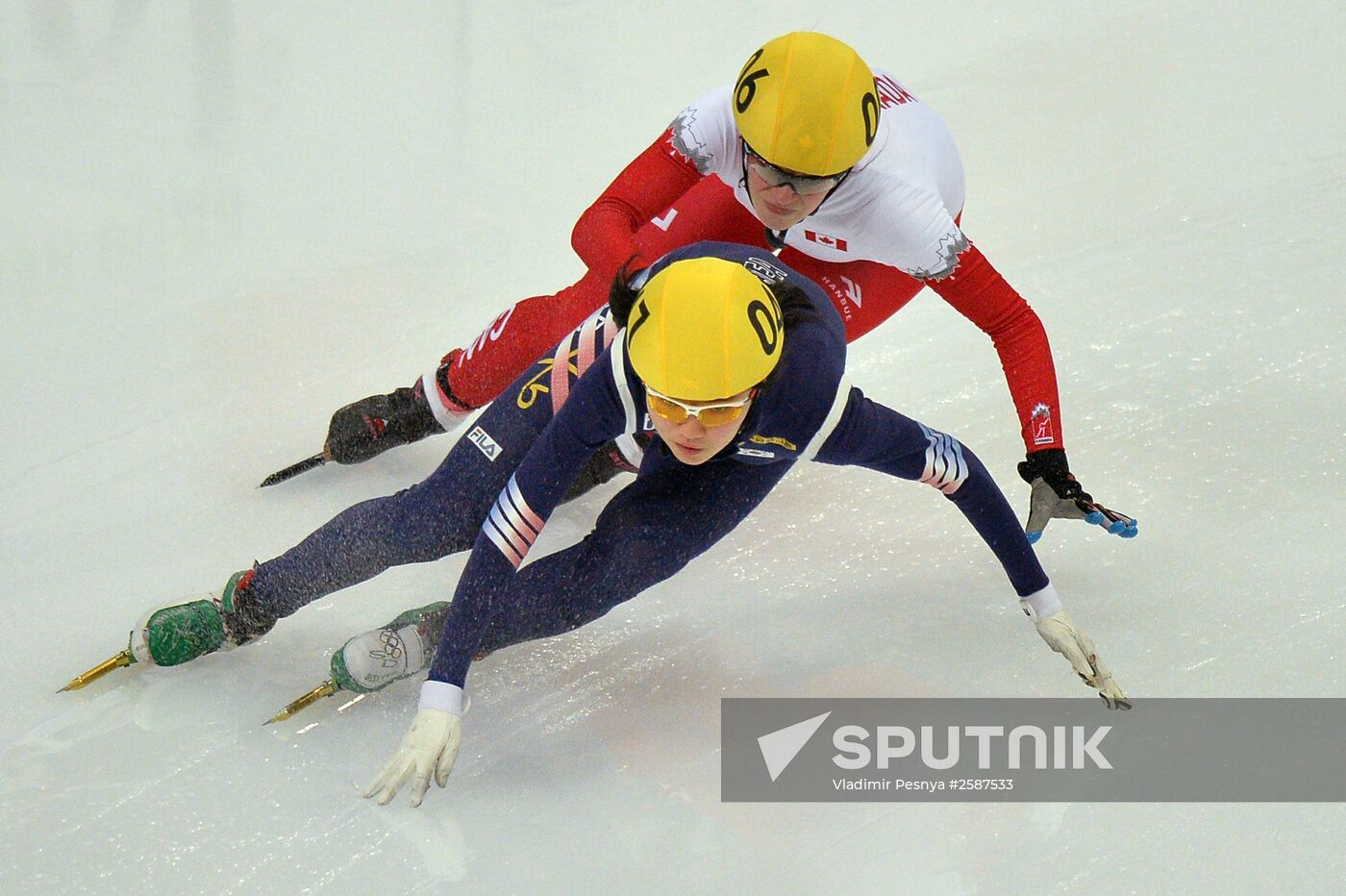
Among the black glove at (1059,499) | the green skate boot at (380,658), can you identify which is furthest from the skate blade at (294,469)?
the black glove at (1059,499)

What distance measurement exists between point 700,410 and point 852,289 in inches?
41.5

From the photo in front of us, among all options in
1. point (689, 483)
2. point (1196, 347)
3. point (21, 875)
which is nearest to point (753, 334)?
point (689, 483)

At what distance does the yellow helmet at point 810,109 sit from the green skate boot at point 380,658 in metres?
1.15

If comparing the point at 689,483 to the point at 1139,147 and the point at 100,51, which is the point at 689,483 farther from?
the point at 100,51

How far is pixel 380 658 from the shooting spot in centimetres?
269

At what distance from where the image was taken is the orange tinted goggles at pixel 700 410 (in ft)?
7.41

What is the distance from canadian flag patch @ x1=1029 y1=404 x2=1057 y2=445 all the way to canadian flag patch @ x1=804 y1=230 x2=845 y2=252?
0.58 m

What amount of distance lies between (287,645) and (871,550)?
4.41 ft

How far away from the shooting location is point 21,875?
242 cm

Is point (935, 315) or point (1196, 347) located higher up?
point (935, 315)

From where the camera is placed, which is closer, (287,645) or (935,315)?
(287,645)

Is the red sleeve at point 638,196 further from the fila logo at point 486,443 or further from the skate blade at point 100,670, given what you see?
the skate blade at point 100,670

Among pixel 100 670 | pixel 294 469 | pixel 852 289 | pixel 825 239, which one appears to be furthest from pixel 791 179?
pixel 100 670

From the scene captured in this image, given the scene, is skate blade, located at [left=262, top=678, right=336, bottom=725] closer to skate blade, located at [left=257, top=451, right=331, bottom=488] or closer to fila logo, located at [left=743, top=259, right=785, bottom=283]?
skate blade, located at [left=257, top=451, right=331, bottom=488]
